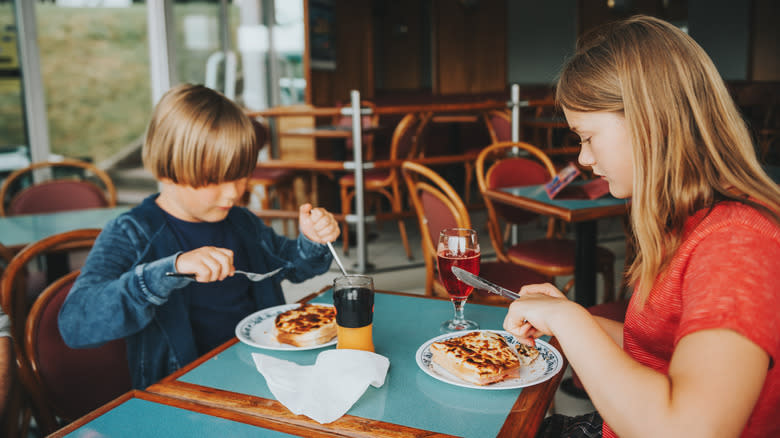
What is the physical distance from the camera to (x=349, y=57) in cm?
671

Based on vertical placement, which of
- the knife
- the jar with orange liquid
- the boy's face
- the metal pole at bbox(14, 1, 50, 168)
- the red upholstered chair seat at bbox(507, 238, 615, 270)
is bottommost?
the red upholstered chair seat at bbox(507, 238, 615, 270)

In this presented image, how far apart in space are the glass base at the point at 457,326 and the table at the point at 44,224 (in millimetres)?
1721

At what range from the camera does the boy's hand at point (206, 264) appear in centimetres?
111

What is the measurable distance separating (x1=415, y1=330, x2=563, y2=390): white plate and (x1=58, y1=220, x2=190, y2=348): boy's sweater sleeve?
1.63 feet

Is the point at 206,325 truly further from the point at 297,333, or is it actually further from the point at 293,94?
the point at 293,94

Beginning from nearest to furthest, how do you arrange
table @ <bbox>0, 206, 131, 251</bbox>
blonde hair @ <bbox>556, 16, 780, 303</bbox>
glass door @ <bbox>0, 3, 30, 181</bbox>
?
blonde hair @ <bbox>556, 16, 780, 303</bbox>
table @ <bbox>0, 206, 131, 251</bbox>
glass door @ <bbox>0, 3, 30, 181</bbox>

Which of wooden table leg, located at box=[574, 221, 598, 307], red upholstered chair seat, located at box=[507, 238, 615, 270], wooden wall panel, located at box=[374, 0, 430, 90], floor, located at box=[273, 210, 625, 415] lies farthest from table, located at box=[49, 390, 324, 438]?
wooden wall panel, located at box=[374, 0, 430, 90]

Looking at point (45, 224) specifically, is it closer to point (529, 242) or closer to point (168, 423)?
point (168, 423)

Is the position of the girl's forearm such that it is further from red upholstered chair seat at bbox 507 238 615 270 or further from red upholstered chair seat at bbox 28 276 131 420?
red upholstered chair seat at bbox 507 238 615 270

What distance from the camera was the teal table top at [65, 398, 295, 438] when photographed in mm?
830

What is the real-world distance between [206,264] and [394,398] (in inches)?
Answer: 17.6

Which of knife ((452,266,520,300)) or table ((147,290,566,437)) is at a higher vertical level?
knife ((452,266,520,300))

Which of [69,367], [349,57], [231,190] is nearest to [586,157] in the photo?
[231,190]

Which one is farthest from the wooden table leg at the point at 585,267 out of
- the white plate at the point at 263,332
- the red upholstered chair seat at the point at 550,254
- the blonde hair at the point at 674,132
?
the blonde hair at the point at 674,132
